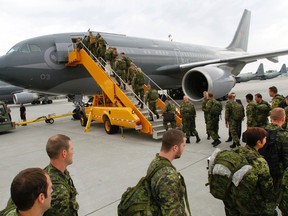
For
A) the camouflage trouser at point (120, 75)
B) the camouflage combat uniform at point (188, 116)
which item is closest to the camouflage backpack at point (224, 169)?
the camouflage combat uniform at point (188, 116)

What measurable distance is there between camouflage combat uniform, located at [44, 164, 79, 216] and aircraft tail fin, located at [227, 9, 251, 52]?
80.4 feet

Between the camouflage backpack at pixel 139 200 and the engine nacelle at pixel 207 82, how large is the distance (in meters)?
9.46

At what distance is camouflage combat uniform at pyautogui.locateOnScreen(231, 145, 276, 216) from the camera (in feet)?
6.90

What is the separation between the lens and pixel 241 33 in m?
24.2

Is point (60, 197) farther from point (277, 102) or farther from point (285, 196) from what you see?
point (277, 102)

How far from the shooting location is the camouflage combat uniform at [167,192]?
5.56ft

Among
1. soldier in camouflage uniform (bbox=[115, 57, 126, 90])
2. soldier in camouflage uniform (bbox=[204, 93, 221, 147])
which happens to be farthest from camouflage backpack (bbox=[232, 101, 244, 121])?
soldier in camouflage uniform (bbox=[115, 57, 126, 90])

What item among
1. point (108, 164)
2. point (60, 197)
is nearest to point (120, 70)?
point (108, 164)

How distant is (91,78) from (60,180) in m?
8.96

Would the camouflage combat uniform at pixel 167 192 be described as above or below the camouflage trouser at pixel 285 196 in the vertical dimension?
above

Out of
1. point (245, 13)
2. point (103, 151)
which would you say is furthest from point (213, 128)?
point (245, 13)

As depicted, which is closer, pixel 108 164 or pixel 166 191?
pixel 166 191

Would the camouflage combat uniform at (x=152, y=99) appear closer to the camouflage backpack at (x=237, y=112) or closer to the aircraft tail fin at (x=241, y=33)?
the camouflage backpack at (x=237, y=112)

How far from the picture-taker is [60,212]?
5.86 ft
